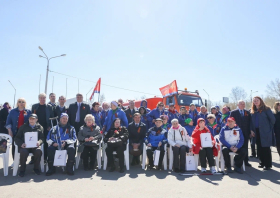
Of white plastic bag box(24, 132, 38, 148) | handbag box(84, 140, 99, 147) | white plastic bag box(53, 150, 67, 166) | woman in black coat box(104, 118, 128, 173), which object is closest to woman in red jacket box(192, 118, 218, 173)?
woman in black coat box(104, 118, 128, 173)

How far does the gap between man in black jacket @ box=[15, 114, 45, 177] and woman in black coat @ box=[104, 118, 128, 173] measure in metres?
1.71

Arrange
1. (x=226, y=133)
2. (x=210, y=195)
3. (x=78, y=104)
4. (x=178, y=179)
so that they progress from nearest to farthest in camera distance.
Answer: (x=210, y=195) → (x=178, y=179) → (x=226, y=133) → (x=78, y=104)

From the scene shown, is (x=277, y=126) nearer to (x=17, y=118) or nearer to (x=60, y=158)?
(x=60, y=158)

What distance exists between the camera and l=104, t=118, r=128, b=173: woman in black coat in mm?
5449

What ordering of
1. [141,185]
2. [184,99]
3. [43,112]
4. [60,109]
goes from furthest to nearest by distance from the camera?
[184,99]
[60,109]
[43,112]
[141,185]

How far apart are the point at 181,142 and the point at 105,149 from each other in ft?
6.96

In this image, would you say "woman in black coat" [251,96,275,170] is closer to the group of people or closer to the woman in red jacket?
the group of people

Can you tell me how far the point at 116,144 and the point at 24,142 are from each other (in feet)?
7.57

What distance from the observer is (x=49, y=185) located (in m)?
4.11

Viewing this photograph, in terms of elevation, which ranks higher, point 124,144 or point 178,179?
point 124,144

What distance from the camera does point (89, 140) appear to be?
5555 mm

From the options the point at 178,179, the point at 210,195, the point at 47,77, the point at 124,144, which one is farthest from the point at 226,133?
the point at 47,77

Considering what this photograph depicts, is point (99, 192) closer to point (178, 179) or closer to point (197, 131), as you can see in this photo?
point (178, 179)

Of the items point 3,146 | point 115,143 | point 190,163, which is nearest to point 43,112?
point 3,146
